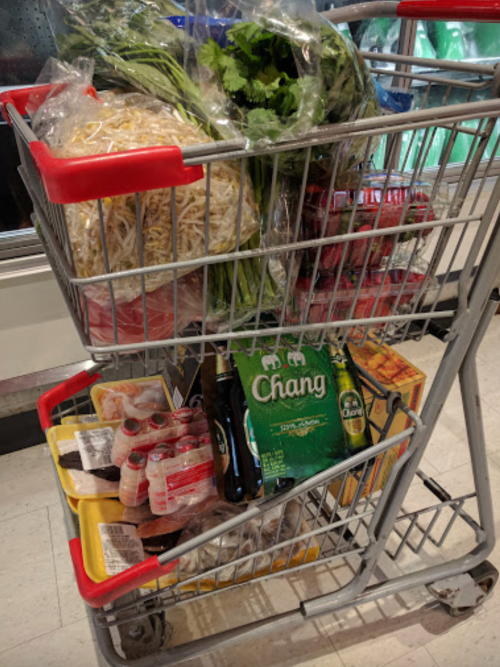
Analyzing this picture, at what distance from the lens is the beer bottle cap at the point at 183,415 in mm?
1047

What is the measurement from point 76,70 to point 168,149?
264mm

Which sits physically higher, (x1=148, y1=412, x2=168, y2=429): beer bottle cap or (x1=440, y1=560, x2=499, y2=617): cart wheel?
(x1=148, y1=412, x2=168, y2=429): beer bottle cap

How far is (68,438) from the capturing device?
3.45 ft

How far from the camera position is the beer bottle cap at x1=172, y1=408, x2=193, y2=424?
1047 mm

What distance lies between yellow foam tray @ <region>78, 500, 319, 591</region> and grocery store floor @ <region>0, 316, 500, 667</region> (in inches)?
10.9

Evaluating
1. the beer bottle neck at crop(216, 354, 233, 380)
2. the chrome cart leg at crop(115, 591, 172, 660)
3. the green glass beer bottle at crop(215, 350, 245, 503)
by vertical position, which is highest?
the beer bottle neck at crop(216, 354, 233, 380)

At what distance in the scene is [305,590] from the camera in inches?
49.8

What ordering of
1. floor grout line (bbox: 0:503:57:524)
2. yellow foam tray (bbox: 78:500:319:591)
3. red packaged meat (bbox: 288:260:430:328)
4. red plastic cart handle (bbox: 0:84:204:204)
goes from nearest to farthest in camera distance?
red plastic cart handle (bbox: 0:84:204:204)
red packaged meat (bbox: 288:260:430:328)
yellow foam tray (bbox: 78:500:319:591)
floor grout line (bbox: 0:503:57:524)

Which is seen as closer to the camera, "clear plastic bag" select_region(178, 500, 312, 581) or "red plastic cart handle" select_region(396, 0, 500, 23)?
"red plastic cart handle" select_region(396, 0, 500, 23)

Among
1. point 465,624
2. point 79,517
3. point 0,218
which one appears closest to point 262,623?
point 79,517

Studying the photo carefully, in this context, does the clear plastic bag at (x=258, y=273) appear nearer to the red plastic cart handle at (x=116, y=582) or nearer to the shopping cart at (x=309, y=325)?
Result: the shopping cart at (x=309, y=325)

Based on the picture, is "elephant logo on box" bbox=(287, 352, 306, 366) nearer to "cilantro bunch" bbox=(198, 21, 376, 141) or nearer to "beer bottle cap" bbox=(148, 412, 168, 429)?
"beer bottle cap" bbox=(148, 412, 168, 429)

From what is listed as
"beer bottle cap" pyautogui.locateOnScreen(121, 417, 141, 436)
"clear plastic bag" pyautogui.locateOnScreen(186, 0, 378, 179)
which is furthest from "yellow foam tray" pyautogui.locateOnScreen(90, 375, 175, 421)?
"clear plastic bag" pyautogui.locateOnScreen(186, 0, 378, 179)

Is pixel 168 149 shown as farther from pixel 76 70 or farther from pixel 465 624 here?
pixel 465 624
